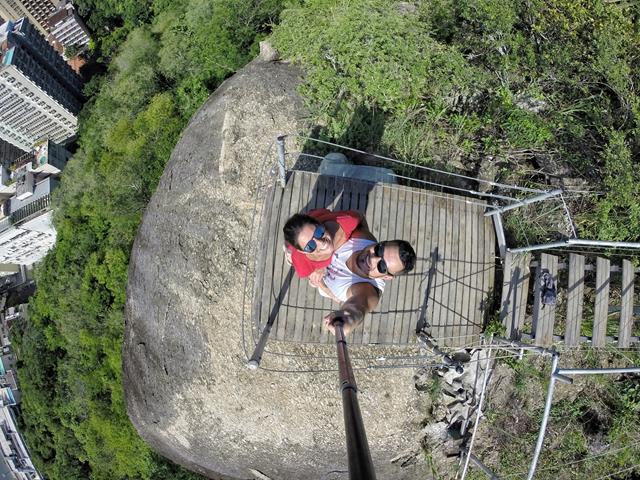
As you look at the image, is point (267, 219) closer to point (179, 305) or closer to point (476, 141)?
point (179, 305)

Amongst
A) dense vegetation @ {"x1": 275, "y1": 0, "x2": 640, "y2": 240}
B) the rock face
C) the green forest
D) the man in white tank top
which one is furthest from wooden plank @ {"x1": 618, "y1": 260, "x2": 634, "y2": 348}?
the man in white tank top

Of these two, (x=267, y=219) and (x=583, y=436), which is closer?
(x=267, y=219)

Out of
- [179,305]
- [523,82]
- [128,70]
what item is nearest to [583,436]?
[523,82]

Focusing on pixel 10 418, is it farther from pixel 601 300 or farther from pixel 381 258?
pixel 601 300

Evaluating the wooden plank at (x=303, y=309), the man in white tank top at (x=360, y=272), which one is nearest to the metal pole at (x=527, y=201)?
the man in white tank top at (x=360, y=272)

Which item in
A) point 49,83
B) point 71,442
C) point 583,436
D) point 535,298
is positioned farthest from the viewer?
point 49,83

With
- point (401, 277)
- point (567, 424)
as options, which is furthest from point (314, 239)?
point (567, 424)
